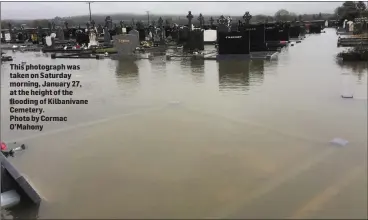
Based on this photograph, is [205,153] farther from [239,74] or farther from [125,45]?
[125,45]

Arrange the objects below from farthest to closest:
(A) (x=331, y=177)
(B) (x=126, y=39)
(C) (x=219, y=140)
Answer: (B) (x=126, y=39) < (C) (x=219, y=140) < (A) (x=331, y=177)

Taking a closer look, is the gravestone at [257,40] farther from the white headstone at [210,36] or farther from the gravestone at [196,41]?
the white headstone at [210,36]

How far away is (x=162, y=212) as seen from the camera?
4.87 m

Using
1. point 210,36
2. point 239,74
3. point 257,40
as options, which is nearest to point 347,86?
point 239,74

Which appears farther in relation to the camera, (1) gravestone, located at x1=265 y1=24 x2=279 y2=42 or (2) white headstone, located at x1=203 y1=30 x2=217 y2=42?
(2) white headstone, located at x1=203 y1=30 x2=217 y2=42

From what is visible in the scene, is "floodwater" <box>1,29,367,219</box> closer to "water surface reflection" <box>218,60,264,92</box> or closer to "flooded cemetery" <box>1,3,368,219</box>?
"flooded cemetery" <box>1,3,368,219</box>

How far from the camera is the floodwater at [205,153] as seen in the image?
5.00 metres

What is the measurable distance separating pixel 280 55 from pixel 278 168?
1582 centimetres

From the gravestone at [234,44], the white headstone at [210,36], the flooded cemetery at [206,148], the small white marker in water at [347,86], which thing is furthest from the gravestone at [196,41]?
the small white marker in water at [347,86]

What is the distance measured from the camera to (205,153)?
6746mm

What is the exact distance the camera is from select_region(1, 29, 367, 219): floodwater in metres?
5.00

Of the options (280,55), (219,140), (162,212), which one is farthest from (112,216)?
(280,55)

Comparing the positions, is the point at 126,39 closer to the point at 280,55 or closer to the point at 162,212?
the point at 280,55

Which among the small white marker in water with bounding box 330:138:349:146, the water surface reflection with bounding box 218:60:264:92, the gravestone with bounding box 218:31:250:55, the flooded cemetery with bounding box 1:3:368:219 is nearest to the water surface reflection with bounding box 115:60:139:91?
the flooded cemetery with bounding box 1:3:368:219
